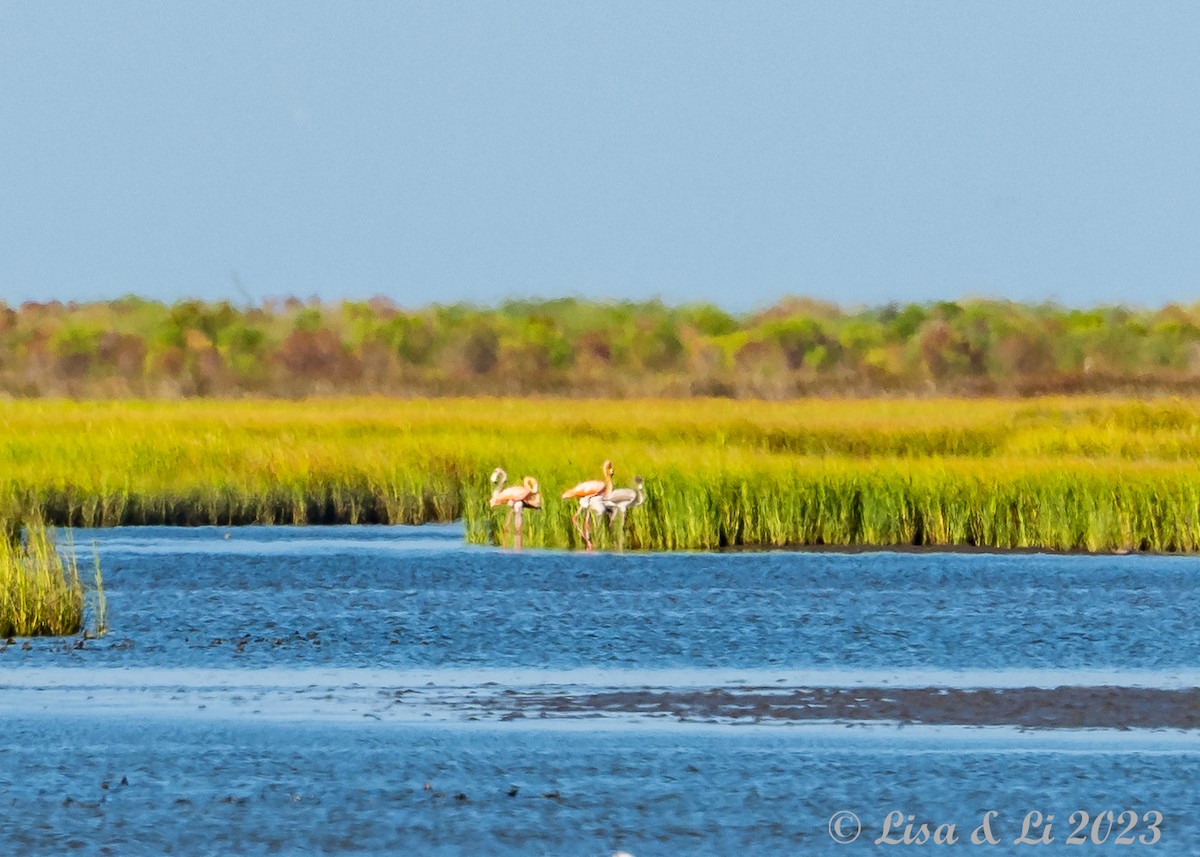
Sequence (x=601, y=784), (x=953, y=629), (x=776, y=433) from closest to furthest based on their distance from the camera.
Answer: (x=601, y=784) < (x=953, y=629) < (x=776, y=433)

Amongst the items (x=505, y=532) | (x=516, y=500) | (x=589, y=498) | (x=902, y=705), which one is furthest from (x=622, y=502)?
(x=902, y=705)

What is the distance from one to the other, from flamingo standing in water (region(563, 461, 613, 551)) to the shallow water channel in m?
2.92

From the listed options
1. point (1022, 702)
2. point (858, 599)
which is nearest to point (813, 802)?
point (1022, 702)

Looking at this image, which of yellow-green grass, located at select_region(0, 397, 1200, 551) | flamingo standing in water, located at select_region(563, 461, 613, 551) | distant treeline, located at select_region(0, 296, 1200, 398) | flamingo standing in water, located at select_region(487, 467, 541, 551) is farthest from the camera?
distant treeline, located at select_region(0, 296, 1200, 398)

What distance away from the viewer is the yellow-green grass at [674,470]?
23.9 meters

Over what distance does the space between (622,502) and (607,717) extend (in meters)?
11.0

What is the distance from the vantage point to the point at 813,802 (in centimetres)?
1045

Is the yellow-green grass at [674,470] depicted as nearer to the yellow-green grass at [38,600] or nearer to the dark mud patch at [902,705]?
the yellow-green grass at [38,600]

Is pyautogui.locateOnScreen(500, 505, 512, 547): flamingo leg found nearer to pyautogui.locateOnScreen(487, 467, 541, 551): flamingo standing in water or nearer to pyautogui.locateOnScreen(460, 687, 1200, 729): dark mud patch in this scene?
pyautogui.locateOnScreen(487, 467, 541, 551): flamingo standing in water

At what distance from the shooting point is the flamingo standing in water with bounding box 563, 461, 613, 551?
23.7m

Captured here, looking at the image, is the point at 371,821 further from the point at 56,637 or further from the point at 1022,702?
the point at 56,637

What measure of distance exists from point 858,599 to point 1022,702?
588cm

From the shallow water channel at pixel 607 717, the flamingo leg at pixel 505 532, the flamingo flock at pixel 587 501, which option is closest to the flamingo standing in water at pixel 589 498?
the flamingo flock at pixel 587 501

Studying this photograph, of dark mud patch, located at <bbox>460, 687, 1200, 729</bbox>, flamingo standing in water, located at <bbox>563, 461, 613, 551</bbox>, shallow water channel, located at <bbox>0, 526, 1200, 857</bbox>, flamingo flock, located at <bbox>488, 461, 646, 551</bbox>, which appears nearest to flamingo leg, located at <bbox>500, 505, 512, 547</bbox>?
flamingo flock, located at <bbox>488, 461, 646, 551</bbox>
